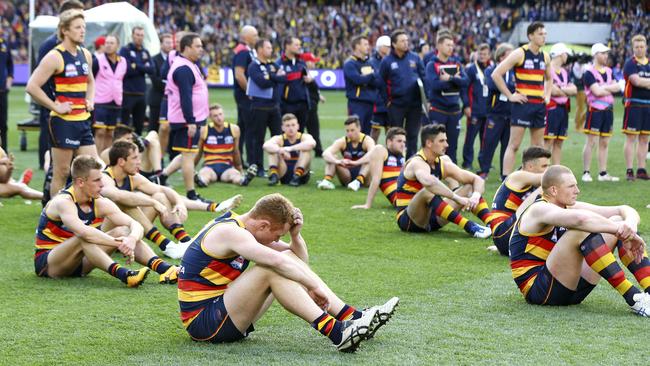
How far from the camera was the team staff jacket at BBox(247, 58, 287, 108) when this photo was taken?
14.1 metres

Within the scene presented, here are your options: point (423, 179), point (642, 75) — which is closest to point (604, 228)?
point (423, 179)

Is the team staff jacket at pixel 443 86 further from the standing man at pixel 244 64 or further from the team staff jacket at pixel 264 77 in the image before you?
the standing man at pixel 244 64

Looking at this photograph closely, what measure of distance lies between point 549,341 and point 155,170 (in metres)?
7.47

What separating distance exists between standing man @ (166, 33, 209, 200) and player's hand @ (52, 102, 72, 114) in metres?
2.56

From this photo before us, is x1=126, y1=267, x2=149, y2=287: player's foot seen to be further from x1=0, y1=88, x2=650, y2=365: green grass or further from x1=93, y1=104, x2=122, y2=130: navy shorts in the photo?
x1=93, y1=104, x2=122, y2=130: navy shorts

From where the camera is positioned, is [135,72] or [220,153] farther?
[135,72]

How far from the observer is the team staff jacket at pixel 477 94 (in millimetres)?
15336

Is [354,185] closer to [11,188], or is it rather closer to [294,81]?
[294,81]

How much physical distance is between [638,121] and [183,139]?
6272 mm

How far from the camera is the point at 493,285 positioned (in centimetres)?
746

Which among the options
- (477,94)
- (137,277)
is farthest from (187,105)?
(477,94)

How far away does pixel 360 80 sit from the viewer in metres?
14.6

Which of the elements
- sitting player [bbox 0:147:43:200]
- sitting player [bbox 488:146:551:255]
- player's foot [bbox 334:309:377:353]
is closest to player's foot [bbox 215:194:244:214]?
sitting player [bbox 488:146:551:255]

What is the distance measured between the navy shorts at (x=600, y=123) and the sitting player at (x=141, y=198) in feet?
23.5
